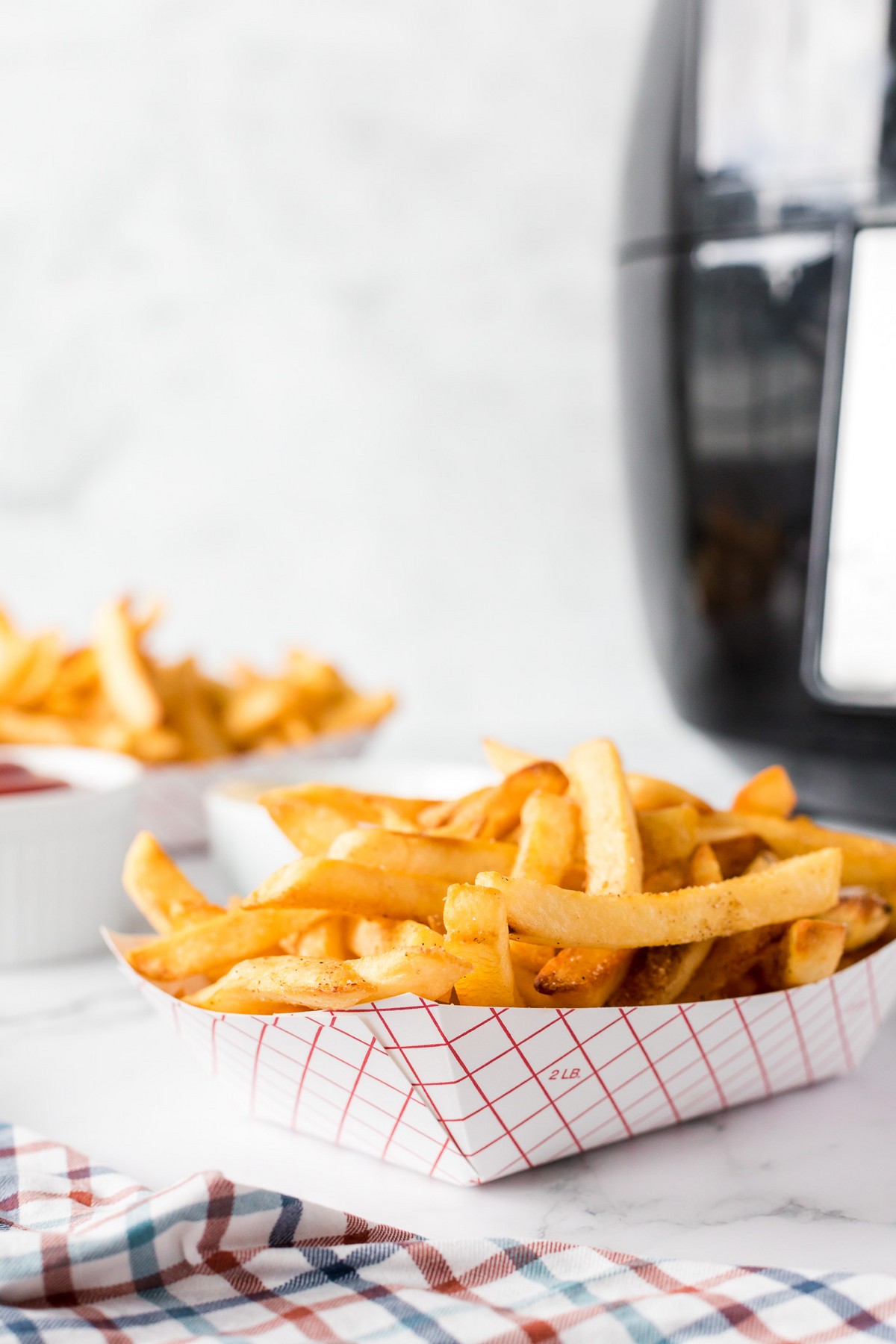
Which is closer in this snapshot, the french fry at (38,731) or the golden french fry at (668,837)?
the golden french fry at (668,837)

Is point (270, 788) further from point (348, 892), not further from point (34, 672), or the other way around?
point (348, 892)

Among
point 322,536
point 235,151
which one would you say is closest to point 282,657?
point 322,536

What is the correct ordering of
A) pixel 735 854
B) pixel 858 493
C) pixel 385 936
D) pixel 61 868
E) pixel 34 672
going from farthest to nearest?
pixel 34 672, pixel 858 493, pixel 61 868, pixel 735 854, pixel 385 936

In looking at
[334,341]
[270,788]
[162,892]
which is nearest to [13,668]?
[270,788]

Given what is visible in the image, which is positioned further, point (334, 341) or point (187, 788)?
point (334, 341)

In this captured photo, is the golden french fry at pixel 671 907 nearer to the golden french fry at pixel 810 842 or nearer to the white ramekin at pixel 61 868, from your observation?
the golden french fry at pixel 810 842

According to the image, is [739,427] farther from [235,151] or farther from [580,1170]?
[235,151]

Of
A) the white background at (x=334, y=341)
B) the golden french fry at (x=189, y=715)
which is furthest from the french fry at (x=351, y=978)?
the white background at (x=334, y=341)
